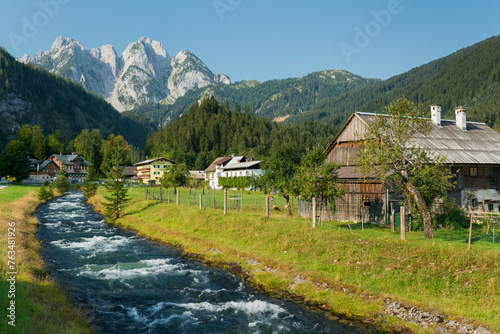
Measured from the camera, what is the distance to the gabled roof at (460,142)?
31625 millimetres

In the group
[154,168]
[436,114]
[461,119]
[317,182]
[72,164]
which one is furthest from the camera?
[72,164]

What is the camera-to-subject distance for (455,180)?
3105 cm

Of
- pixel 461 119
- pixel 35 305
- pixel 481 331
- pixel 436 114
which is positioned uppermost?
pixel 436 114

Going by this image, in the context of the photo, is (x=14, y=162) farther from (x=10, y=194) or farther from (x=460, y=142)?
(x=460, y=142)

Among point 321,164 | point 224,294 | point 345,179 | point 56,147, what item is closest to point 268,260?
point 224,294

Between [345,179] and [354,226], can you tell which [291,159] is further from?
[354,226]

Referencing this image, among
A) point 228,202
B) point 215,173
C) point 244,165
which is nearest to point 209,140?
point 215,173

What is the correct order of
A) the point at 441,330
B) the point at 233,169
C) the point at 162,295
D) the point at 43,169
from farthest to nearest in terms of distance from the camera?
the point at 43,169 < the point at 233,169 < the point at 162,295 < the point at 441,330

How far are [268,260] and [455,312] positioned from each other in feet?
36.0

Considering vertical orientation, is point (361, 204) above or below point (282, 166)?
below

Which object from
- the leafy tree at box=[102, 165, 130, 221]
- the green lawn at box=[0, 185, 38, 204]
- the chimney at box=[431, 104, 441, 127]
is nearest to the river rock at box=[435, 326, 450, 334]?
the chimney at box=[431, 104, 441, 127]

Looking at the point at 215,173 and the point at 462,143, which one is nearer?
the point at 462,143

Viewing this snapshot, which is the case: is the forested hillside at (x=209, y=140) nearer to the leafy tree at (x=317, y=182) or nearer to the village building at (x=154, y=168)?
the village building at (x=154, y=168)

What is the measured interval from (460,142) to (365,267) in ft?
81.2
